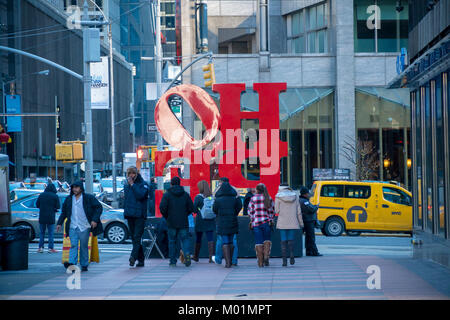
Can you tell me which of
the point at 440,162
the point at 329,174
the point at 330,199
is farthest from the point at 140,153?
the point at 440,162

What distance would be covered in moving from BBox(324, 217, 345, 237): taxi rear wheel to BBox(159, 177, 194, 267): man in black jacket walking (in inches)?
487

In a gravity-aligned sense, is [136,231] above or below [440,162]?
below

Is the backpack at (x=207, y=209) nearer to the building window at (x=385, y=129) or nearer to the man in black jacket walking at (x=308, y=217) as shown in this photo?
the man in black jacket walking at (x=308, y=217)

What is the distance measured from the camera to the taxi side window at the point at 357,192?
26312 mm

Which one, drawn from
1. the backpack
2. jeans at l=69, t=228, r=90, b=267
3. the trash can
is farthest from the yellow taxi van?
the trash can

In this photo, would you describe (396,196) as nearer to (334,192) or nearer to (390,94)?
(334,192)

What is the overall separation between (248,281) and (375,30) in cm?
3323

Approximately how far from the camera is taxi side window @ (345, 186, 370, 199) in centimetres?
2631

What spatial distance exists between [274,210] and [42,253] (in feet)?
24.8

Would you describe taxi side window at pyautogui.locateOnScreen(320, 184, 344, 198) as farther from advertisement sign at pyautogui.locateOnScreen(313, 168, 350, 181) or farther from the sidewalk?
the sidewalk

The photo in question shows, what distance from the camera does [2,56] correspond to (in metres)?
71.9

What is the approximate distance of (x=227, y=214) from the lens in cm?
1457

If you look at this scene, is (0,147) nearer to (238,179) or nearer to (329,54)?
(329,54)
